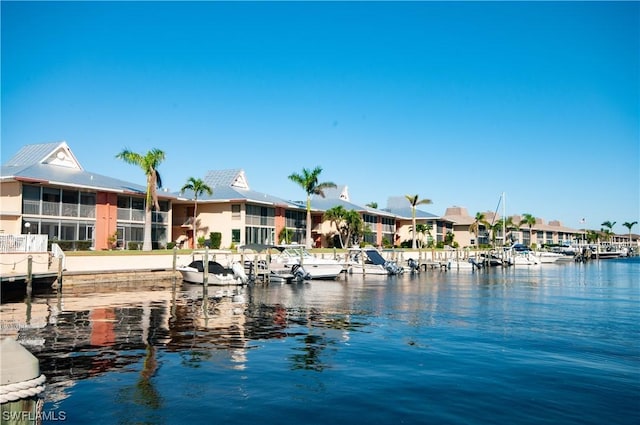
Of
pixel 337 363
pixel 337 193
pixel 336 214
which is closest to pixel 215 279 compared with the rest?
pixel 337 363

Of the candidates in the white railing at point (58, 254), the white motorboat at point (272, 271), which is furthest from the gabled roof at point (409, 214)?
the white railing at point (58, 254)

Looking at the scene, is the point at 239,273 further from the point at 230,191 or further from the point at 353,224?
the point at 353,224

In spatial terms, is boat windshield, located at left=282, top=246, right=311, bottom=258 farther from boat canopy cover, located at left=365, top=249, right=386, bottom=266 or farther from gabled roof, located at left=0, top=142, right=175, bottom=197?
gabled roof, located at left=0, top=142, right=175, bottom=197

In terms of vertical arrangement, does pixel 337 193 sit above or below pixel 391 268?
above

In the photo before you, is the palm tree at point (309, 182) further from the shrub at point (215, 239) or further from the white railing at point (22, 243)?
the white railing at point (22, 243)

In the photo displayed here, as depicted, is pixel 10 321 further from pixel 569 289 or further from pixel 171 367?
pixel 569 289

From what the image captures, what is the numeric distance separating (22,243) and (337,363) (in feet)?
90.0

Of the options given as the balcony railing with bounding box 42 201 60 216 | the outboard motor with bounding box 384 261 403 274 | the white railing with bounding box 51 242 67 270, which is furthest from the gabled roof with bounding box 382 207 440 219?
the white railing with bounding box 51 242 67 270

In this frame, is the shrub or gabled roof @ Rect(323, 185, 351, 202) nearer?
the shrub

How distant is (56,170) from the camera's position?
1948 inches

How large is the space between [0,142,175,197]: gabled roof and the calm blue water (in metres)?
20.3

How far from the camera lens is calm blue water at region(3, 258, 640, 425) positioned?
11.1 m

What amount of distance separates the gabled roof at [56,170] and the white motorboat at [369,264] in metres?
21.8

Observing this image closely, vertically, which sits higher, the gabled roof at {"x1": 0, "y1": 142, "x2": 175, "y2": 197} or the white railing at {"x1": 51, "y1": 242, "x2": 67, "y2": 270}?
the gabled roof at {"x1": 0, "y1": 142, "x2": 175, "y2": 197}
